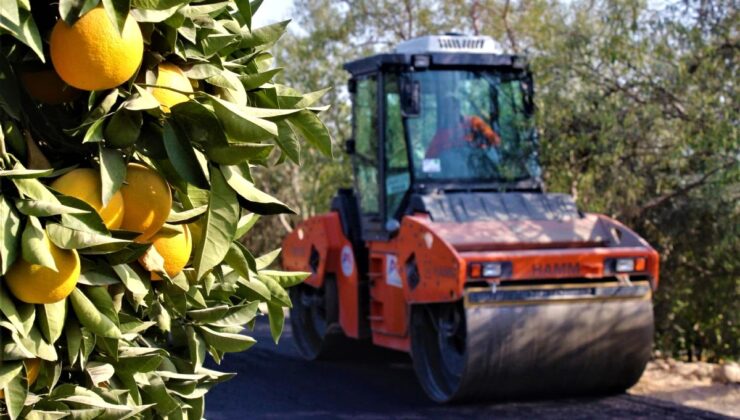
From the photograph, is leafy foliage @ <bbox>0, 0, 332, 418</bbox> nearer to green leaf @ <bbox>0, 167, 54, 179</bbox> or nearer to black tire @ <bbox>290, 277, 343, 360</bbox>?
green leaf @ <bbox>0, 167, 54, 179</bbox>

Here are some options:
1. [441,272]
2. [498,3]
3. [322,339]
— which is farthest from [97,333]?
[498,3]

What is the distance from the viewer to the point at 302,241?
11.1 meters

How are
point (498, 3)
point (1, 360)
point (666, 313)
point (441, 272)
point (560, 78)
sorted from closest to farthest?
point (1, 360)
point (441, 272)
point (560, 78)
point (666, 313)
point (498, 3)

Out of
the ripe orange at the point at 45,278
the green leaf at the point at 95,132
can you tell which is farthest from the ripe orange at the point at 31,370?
the green leaf at the point at 95,132

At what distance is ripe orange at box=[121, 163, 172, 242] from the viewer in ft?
5.65

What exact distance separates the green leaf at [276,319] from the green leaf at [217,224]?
41cm

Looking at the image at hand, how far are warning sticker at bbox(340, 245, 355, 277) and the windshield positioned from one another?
1162mm

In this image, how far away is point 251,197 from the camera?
1811 millimetres

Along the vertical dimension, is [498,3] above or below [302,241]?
above

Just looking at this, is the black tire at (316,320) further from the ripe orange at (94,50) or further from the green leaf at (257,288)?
the ripe orange at (94,50)

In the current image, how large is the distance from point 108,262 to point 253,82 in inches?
16.4

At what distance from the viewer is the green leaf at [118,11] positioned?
5.29ft

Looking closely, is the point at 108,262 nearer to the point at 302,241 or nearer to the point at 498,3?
the point at 302,241

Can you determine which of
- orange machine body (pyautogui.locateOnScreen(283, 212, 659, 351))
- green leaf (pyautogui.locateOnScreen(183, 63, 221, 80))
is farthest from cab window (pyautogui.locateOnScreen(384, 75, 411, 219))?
green leaf (pyautogui.locateOnScreen(183, 63, 221, 80))
